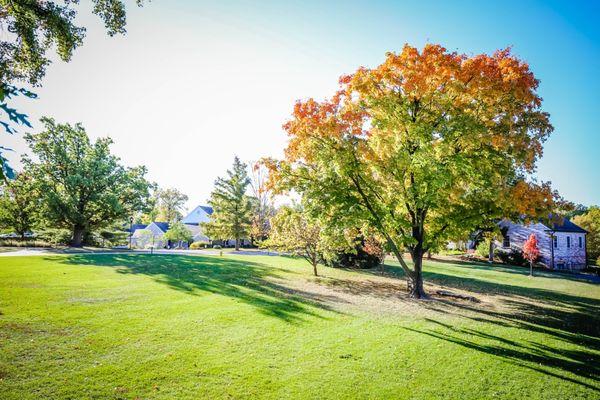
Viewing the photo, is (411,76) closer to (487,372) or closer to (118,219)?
(487,372)

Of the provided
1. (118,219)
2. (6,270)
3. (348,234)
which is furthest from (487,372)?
(118,219)

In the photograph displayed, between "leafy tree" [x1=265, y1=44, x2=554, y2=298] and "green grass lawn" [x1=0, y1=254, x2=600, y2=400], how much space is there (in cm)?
439

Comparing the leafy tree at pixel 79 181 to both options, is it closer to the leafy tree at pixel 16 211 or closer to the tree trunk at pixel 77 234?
the tree trunk at pixel 77 234

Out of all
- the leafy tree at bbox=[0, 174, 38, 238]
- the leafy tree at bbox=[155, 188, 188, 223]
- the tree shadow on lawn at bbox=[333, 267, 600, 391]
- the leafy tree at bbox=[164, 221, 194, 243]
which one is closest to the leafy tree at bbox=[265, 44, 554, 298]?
the tree shadow on lawn at bbox=[333, 267, 600, 391]

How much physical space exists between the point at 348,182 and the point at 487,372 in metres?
9.51

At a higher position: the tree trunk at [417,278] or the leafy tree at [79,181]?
the leafy tree at [79,181]

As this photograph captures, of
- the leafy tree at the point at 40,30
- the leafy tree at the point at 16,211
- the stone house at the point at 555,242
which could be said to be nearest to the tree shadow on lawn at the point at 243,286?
the leafy tree at the point at 40,30

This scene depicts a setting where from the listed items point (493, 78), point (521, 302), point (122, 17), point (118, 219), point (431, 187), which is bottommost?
point (521, 302)

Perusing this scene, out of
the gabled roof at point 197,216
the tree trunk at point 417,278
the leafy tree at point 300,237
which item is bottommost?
the tree trunk at point 417,278

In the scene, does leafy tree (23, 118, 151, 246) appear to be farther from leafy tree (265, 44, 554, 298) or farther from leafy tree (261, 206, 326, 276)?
leafy tree (265, 44, 554, 298)

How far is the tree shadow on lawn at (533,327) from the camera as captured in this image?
8.07 m

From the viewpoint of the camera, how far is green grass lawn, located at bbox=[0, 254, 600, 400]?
6098 mm

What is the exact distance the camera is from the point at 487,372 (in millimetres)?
7258

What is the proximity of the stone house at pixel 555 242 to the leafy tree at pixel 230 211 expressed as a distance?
116ft
